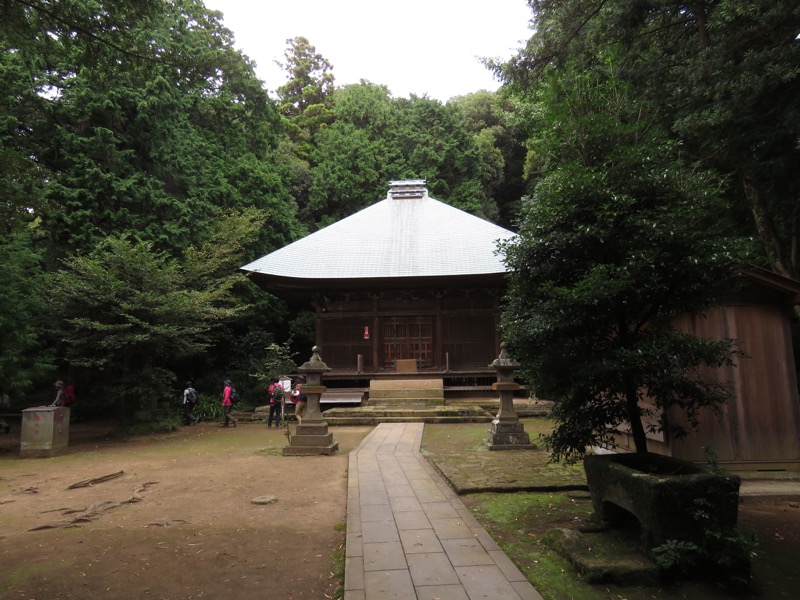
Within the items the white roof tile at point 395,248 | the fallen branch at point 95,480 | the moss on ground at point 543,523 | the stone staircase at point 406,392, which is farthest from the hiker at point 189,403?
the moss on ground at point 543,523

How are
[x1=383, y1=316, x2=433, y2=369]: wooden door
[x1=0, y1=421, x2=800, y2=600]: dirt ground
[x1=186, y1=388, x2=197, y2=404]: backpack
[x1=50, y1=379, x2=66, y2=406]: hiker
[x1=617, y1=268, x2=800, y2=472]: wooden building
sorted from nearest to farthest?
[x1=0, y1=421, x2=800, y2=600]: dirt ground
[x1=617, y1=268, x2=800, y2=472]: wooden building
[x1=50, y1=379, x2=66, y2=406]: hiker
[x1=186, y1=388, x2=197, y2=404]: backpack
[x1=383, y1=316, x2=433, y2=369]: wooden door

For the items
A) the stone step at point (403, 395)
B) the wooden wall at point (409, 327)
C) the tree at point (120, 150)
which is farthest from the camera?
the wooden wall at point (409, 327)

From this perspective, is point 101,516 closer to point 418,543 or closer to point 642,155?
point 418,543

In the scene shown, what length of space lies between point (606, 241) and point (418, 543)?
2993 millimetres

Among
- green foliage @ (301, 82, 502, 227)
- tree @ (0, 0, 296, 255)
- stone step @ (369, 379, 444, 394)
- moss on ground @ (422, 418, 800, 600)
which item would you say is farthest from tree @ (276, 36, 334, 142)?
moss on ground @ (422, 418, 800, 600)

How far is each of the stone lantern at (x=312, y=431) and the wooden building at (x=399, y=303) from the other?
7192 millimetres

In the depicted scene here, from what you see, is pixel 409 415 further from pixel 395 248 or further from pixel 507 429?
pixel 395 248

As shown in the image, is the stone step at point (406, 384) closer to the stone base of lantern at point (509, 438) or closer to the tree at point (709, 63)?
the stone base of lantern at point (509, 438)

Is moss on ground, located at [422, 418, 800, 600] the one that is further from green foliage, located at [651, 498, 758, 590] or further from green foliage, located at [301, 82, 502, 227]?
green foliage, located at [301, 82, 502, 227]

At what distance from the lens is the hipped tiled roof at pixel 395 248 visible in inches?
631

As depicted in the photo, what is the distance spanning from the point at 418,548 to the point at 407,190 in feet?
62.5

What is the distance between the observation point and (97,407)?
16156 mm

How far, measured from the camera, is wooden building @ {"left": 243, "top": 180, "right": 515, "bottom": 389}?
16125mm

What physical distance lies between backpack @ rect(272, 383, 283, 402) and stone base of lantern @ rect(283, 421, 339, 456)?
162 inches
